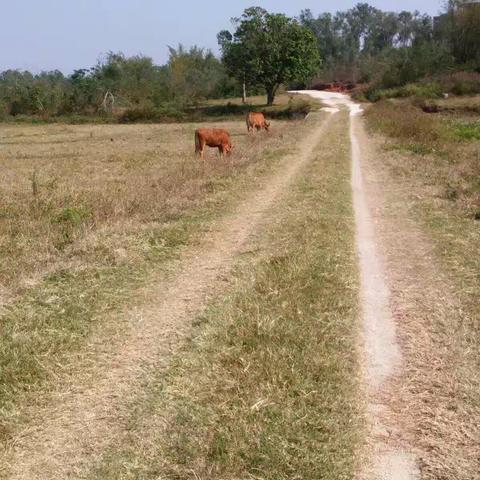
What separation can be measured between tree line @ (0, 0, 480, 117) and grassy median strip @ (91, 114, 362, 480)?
37.9m

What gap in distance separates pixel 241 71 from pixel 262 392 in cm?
4188

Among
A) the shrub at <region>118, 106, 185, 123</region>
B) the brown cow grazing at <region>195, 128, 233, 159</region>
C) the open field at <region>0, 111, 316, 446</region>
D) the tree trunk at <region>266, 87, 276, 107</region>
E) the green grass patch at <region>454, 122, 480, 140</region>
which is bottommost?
the open field at <region>0, 111, 316, 446</region>

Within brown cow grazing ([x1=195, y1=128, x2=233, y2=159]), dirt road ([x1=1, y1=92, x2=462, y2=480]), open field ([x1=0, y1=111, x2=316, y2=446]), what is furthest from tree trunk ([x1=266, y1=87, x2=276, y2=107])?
dirt road ([x1=1, y1=92, x2=462, y2=480])

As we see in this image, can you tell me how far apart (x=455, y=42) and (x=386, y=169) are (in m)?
50.7

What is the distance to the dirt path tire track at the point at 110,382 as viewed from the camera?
345 centimetres

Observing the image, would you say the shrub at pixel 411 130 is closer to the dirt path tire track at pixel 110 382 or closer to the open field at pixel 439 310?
the open field at pixel 439 310

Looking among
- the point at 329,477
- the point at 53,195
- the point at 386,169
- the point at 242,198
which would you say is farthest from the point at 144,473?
the point at 386,169

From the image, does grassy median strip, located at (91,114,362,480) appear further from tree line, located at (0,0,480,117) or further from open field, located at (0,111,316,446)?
tree line, located at (0,0,480,117)

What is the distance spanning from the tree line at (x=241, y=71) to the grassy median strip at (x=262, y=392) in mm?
37876

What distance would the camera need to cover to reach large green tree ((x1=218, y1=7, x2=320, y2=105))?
41750 mm

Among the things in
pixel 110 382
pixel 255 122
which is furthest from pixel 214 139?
pixel 110 382

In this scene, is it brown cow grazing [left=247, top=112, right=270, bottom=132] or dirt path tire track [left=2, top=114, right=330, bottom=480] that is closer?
dirt path tire track [left=2, top=114, right=330, bottom=480]

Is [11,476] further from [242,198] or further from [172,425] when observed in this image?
[242,198]

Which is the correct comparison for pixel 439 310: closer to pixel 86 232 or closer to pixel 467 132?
pixel 86 232
